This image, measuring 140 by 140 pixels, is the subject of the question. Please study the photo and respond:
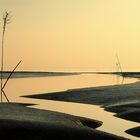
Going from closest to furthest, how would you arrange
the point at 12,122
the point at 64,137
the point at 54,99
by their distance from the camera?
the point at 64,137 → the point at 12,122 → the point at 54,99

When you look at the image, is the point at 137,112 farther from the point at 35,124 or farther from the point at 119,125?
the point at 35,124

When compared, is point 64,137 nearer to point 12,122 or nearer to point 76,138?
point 76,138

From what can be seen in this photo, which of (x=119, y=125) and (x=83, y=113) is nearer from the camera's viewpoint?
(x=119, y=125)

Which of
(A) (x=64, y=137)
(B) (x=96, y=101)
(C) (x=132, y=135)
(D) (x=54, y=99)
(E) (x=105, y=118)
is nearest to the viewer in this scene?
(A) (x=64, y=137)

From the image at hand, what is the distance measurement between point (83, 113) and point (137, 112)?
14.5 ft

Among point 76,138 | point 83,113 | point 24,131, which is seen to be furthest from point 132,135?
point 83,113

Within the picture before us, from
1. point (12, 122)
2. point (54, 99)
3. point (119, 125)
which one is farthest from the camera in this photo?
point (54, 99)

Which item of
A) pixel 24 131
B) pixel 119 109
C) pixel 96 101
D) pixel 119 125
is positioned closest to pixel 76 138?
pixel 24 131

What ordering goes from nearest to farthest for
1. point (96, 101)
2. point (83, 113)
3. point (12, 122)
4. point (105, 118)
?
1. point (12, 122)
2. point (105, 118)
3. point (83, 113)
4. point (96, 101)

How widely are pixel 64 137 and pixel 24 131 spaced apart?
62.0 inches

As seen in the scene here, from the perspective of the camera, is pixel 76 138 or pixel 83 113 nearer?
pixel 76 138

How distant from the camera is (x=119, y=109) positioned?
33438 millimetres

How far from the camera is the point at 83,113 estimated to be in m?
31.7

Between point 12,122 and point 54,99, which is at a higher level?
point 12,122
